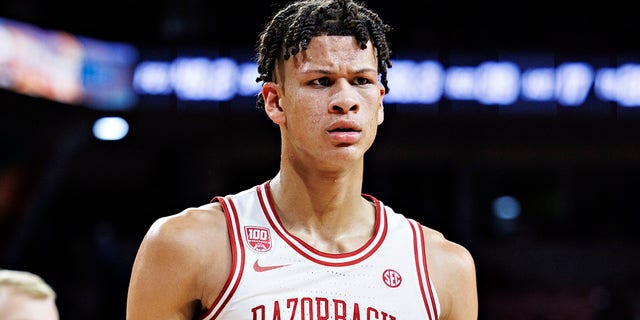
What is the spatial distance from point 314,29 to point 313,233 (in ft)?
2.02

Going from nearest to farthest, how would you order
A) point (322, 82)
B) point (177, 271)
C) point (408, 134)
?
1. point (177, 271)
2. point (322, 82)
3. point (408, 134)

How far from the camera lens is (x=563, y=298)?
12062 mm

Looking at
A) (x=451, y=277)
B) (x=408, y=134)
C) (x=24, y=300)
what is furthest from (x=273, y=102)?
(x=408, y=134)

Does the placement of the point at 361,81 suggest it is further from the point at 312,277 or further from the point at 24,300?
the point at 24,300

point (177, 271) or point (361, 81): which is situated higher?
point (361, 81)

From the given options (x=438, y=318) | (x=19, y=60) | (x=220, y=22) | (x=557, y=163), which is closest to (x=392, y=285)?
(x=438, y=318)

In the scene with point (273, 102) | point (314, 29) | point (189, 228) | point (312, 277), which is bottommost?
point (312, 277)

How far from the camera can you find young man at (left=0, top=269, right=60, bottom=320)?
9.70 ft

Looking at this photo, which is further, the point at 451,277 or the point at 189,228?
the point at 451,277

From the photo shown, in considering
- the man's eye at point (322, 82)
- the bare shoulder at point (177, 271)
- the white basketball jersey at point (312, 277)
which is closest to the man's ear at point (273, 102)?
the man's eye at point (322, 82)

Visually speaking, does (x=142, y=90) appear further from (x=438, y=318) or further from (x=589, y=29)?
(x=438, y=318)

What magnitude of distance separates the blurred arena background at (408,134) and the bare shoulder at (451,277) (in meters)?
7.56

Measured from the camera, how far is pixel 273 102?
115 inches

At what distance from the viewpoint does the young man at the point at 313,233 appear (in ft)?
8.77
